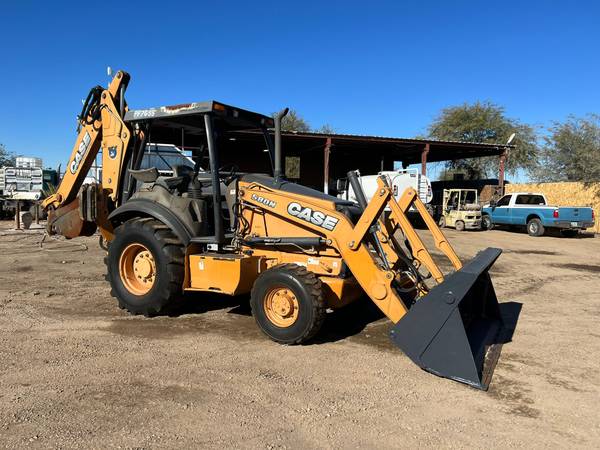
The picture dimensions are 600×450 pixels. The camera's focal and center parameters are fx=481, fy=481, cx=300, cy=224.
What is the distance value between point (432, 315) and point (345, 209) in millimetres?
1648

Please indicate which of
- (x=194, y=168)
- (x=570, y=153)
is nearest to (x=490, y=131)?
(x=570, y=153)

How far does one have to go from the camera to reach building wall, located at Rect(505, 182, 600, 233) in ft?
76.6

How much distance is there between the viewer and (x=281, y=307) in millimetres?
4844

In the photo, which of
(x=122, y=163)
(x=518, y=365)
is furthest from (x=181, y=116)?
(x=518, y=365)

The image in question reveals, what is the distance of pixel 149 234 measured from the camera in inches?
220

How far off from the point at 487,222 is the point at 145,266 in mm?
19824

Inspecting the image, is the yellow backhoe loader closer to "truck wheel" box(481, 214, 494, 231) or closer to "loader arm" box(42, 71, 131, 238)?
"loader arm" box(42, 71, 131, 238)

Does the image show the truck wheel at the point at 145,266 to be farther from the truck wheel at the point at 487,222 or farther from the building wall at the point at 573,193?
the building wall at the point at 573,193

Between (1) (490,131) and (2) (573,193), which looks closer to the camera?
(2) (573,193)

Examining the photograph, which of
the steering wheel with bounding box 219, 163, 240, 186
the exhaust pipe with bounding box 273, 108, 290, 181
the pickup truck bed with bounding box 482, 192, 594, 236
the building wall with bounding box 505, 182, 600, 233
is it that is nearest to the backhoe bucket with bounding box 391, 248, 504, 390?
the exhaust pipe with bounding box 273, 108, 290, 181

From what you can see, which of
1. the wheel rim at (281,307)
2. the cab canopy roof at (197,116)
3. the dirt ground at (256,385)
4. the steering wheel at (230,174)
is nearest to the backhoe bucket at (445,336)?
the dirt ground at (256,385)

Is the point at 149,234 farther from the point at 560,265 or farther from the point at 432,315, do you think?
the point at 560,265

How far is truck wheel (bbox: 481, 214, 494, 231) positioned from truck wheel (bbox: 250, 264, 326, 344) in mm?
19580

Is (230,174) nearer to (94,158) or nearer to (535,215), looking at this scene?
(94,158)
